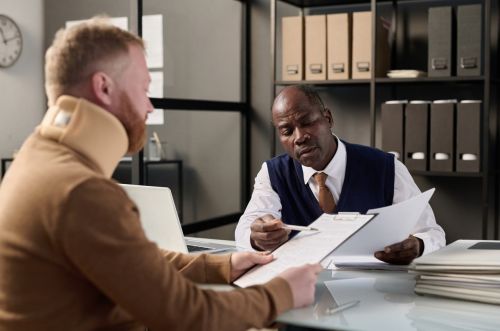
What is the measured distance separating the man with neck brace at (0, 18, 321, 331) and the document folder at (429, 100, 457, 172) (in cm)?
222

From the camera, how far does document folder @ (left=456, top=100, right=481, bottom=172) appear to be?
3.09m

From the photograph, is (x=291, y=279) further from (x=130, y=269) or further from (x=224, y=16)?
(x=224, y=16)

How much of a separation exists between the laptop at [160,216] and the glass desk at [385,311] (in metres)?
0.39

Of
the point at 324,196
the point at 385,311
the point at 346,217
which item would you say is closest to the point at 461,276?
the point at 385,311

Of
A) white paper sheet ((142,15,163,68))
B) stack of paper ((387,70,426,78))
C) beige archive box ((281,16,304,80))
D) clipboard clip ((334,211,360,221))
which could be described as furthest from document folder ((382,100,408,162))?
clipboard clip ((334,211,360,221))

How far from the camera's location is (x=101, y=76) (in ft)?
3.51

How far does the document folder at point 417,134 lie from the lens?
3213 millimetres

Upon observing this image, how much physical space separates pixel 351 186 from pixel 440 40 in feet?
4.50

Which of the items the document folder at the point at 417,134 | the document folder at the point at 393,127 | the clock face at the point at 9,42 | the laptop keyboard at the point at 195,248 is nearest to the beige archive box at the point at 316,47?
the document folder at the point at 393,127

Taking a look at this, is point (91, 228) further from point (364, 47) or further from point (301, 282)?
point (364, 47)

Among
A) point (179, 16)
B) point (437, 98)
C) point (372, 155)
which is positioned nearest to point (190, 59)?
point (179, 16)

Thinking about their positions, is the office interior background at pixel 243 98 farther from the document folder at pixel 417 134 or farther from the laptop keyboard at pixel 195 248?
the laptop keyboard at pixel 195 248

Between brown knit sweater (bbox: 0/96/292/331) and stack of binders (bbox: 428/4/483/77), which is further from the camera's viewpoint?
stack of binders (bbox: 428/4/483/77)

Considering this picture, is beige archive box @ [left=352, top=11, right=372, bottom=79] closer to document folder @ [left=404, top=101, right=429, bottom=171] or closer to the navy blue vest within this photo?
document folder @ [left=404, top=101, right=429, bottom=171]
